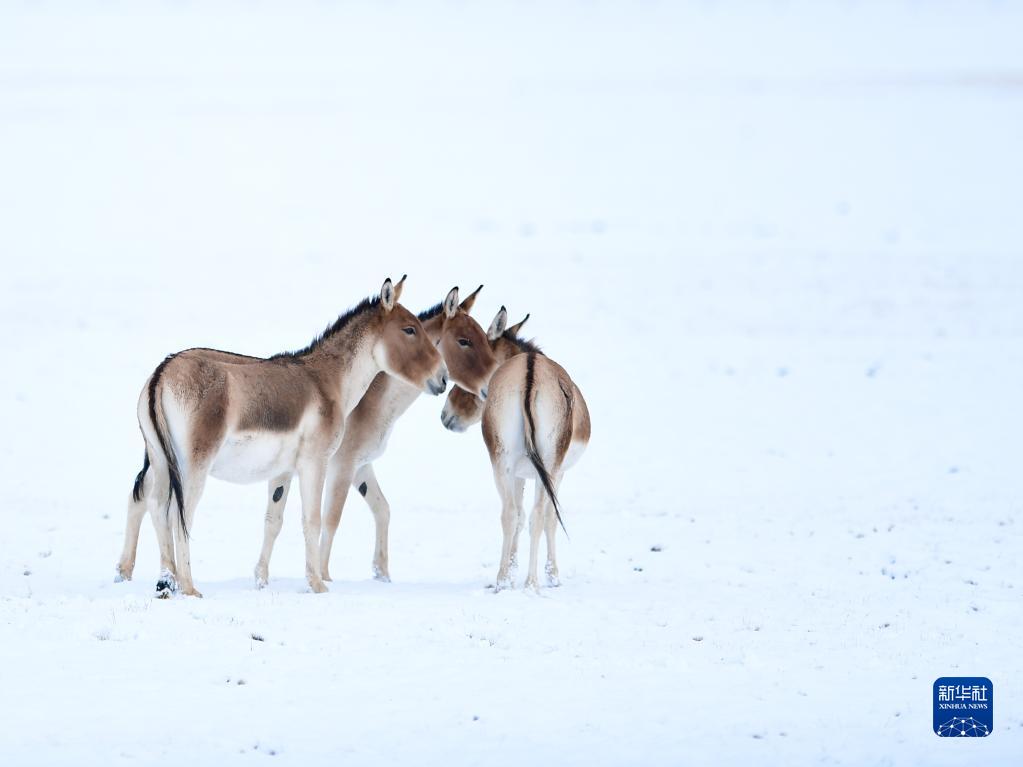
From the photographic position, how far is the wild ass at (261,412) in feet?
32.0

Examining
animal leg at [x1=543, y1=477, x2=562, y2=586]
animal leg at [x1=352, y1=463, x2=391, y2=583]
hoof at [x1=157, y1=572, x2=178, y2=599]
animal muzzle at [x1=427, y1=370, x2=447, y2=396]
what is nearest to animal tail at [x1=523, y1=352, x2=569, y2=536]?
animal leg at [x1=543, y1=477, x2=562, y2=586]

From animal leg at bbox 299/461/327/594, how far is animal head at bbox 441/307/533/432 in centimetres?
208

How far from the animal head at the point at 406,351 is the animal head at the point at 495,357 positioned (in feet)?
3.38

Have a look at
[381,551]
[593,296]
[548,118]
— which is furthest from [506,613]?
[548,118]

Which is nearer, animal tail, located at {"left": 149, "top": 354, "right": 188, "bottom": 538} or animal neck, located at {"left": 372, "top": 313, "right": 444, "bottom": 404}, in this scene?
animal tail, located at {"left": 149, "top": 354, "right": 188, "bottom": 538}

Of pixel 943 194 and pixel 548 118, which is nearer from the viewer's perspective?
pixel 943 194

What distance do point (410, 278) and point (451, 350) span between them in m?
20.3

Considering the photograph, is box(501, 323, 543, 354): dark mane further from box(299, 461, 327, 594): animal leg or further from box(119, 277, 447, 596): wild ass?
box(299, 461, 327, 594): animal leg

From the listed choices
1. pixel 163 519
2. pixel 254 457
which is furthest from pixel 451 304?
pixel 163 519

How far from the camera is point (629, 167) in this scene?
4834 cm

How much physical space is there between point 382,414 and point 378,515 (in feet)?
3.38

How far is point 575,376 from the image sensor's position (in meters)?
25.6

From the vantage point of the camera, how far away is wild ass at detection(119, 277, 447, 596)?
32.0 feet

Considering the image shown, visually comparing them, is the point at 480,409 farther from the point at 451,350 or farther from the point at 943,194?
the point at 943,194
